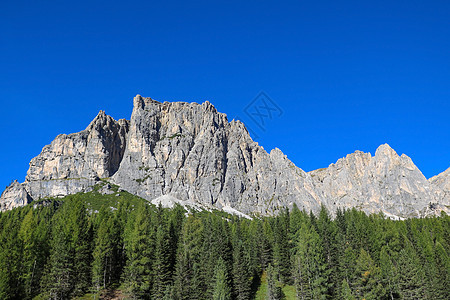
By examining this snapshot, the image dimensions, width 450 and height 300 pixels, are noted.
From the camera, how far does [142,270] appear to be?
66062mm

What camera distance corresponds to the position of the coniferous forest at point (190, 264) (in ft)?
209

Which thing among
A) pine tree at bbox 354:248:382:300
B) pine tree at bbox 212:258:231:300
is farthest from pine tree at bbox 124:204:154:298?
pine tree at bbox 354:248:382:300

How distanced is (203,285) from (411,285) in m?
50.1

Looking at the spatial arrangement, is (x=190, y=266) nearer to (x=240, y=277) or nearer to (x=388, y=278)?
(x=240, y=277)

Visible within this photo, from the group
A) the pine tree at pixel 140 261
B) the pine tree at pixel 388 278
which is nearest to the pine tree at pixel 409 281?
the pine tree at pixel 388 278

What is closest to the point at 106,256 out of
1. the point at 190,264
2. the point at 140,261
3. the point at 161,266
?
the point at 140,261

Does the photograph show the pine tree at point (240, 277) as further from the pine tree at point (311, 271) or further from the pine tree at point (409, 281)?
the pine tree at point (409, 281)

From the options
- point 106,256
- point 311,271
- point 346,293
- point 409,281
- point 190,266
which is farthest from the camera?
point 409,281

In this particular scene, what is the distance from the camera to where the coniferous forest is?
209ft

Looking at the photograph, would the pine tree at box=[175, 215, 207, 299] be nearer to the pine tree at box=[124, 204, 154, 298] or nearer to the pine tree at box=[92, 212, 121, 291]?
the pine tree at box=[124, 204, 154, 298]

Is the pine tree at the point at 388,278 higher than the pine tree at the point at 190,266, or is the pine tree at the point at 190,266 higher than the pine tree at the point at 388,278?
the pine tree at the point at 190,266

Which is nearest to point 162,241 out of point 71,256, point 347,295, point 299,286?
point 71,256

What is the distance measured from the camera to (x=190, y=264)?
247 feet

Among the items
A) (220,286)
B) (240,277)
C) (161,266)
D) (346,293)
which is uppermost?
(161,266)
